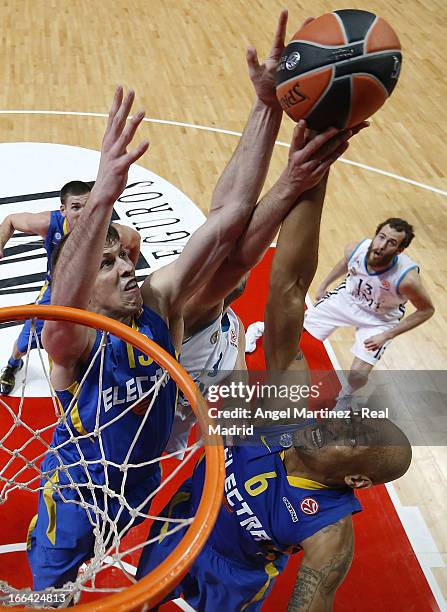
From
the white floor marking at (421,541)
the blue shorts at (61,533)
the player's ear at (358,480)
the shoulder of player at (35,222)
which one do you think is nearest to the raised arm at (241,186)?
the player's ear at (358,480)

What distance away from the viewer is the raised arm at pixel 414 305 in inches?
186

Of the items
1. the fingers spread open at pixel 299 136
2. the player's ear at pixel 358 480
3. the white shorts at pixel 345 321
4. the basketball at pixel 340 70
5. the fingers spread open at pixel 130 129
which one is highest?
the basketball at pixel 340 70

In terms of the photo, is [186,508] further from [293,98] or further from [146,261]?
[146,261]

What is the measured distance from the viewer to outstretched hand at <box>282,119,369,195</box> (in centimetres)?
231

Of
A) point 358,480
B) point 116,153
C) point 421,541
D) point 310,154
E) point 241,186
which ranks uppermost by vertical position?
point 310,154

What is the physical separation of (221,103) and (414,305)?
4547 millimetres

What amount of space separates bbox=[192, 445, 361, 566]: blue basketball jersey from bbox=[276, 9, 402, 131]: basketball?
1293 mm

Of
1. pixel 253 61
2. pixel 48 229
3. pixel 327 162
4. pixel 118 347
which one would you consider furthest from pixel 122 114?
pixel 48 229

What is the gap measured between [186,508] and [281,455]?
1.54 feet

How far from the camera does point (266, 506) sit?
2744mm

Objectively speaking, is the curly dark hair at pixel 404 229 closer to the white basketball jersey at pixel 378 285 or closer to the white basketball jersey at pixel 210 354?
the white basketball jersey at pixel 378 285

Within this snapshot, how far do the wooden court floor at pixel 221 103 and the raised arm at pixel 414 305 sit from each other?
1.92ft

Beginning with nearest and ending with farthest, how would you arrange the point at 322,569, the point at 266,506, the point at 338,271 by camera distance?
the point at 322,569 → the point at 266,506 → the point at 338,271

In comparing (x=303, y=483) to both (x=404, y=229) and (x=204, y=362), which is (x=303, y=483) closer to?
(x=204, y=362)
